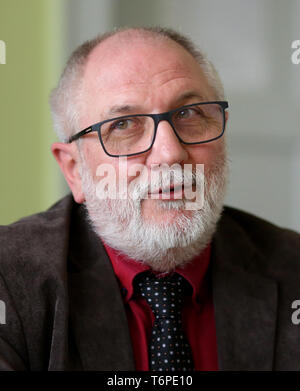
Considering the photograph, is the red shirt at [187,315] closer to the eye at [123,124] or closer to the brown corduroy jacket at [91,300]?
the brown corduroy jacket at [91,300]

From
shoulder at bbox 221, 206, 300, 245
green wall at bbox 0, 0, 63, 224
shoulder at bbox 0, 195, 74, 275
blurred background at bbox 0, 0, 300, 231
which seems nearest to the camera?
shoulder at bbox 0, 195, 74, 275

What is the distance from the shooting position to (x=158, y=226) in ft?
4.28

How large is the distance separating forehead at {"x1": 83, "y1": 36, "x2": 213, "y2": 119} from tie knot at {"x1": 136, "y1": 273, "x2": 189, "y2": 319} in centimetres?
44

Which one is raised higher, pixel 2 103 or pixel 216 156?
pixel 2 103

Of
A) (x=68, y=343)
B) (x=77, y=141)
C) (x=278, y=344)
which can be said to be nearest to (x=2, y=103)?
(x=77, y=141)

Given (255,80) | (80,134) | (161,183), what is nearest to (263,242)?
(161,183)

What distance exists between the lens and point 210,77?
1508 mm

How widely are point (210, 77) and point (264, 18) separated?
1.62 meters

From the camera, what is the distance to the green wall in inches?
91.0

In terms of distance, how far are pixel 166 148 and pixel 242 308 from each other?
1.56 ft

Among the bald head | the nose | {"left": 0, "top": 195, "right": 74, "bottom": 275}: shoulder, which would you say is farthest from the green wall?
the nose

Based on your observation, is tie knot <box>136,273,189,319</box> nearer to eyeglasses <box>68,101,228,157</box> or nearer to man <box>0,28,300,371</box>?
man <box>0,28,300,371</box>
